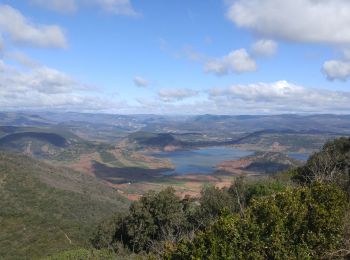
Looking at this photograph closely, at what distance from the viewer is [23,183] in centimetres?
10156

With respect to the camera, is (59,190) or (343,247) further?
(59,190)

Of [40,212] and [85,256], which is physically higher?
[85,256]

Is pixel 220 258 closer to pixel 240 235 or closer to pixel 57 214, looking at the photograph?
pixel 240 235

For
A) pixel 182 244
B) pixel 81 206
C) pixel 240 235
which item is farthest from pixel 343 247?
pixel 81 206

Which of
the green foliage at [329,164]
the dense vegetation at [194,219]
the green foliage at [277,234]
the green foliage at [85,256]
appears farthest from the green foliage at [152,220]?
the green foliage at [277,234]

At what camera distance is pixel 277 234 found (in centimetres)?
1997

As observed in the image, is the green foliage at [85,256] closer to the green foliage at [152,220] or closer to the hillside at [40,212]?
the green foliage at [152,220]

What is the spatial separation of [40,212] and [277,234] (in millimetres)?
74634

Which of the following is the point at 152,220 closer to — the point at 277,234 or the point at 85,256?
the point at 85,256

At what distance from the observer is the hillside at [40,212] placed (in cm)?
6669

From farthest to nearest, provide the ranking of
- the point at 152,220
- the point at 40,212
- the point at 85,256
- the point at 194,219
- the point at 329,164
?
the point at 40,212
the point at 329,164
the point at 194,219
the point at 152,220
the point at 85,256

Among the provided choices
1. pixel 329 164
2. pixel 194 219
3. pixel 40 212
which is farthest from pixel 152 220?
pixel 40 212

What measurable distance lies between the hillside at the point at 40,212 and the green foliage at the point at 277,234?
155 feet

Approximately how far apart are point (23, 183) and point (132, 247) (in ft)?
192
